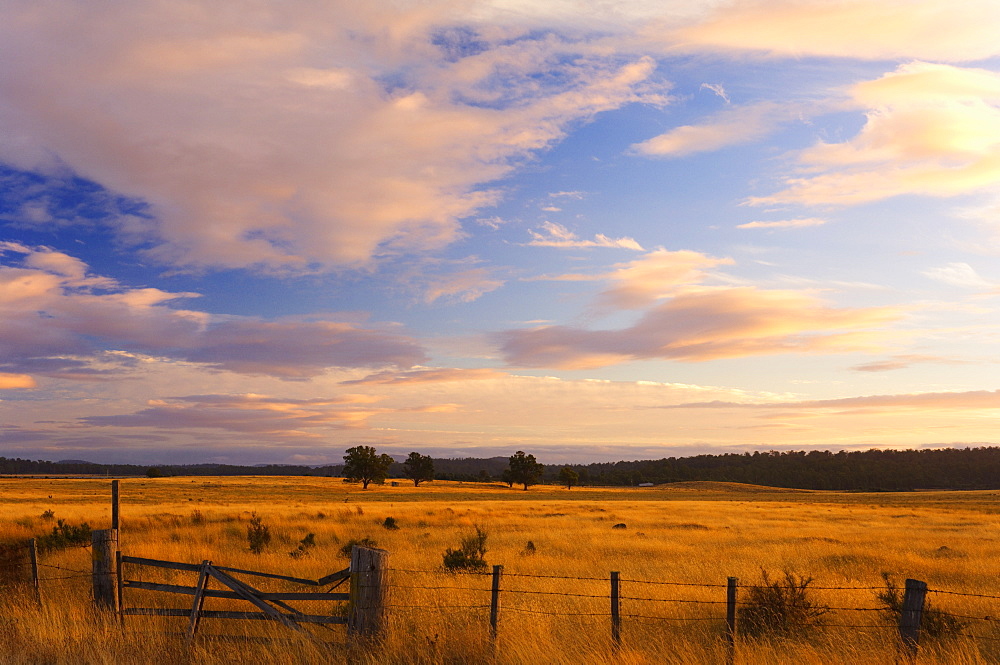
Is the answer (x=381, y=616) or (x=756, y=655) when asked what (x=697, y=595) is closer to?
(x=756, y=655)

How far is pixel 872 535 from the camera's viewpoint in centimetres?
2958

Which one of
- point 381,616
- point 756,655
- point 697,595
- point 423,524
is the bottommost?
point 423,524

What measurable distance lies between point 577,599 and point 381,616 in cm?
598

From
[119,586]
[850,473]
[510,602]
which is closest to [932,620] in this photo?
[510,602]

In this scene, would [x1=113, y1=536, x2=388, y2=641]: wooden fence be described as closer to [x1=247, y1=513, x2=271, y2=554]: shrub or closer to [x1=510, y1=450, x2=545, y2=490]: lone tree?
[x1=247, y1=513, x2=271, y2=554]: shrub

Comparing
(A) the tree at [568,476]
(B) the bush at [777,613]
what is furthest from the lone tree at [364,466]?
(B) the bush at [777,613]

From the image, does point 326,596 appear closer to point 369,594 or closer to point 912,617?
point 369,594

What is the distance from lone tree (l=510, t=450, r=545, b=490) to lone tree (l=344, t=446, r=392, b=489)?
2357cm

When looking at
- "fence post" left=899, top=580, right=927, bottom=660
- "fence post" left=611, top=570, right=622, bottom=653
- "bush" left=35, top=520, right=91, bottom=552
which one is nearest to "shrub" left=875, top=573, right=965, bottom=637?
"fence post" left=899, top=580, right=927, bottom=660

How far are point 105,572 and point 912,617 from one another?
11118 millimetres

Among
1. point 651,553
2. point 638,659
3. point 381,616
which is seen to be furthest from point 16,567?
point 651,553

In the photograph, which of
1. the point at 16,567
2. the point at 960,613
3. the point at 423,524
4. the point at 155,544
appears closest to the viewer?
the point at 960,613

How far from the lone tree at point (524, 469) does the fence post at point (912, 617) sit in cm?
11781

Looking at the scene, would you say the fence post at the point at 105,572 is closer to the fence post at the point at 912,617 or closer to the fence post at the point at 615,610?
the fence post at the point at 615,610
